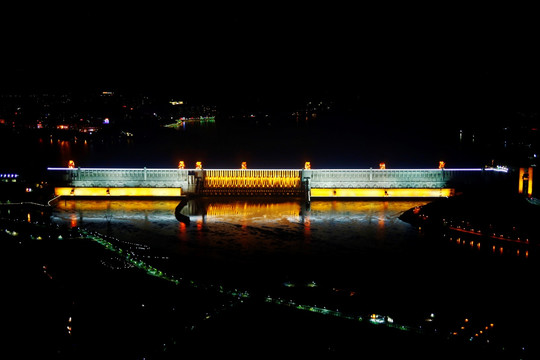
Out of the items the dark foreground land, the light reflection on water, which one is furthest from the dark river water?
the dark foreground land

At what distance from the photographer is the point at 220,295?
12.8 meters

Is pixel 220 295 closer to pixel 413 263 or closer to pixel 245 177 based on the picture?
pixel 413 263

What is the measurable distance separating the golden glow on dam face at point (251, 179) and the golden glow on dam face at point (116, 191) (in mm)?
1497

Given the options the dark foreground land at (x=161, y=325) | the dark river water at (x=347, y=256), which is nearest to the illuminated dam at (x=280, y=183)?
the dark river water at (x=347, y=256)

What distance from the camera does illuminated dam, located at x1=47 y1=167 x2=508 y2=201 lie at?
22797 mm

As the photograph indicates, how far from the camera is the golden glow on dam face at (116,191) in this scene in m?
22.9

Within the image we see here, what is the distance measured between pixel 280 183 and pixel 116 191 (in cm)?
666

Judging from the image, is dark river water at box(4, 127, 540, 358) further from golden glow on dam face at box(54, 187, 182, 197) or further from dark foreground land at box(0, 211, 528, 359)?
golden glow on dam face at box(54, 187, 182, 197)

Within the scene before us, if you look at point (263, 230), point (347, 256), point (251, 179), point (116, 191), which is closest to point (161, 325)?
point (347, 256)

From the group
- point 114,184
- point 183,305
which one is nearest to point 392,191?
point 114,184

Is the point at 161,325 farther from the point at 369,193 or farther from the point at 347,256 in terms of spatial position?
the point at 369,193

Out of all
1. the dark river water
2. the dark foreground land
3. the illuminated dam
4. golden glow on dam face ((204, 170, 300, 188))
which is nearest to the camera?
the dark foreground land

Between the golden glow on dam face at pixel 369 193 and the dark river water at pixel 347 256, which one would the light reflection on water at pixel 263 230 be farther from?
the golden glow on dam face at pixel 369 193

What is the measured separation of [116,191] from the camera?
23016mm
